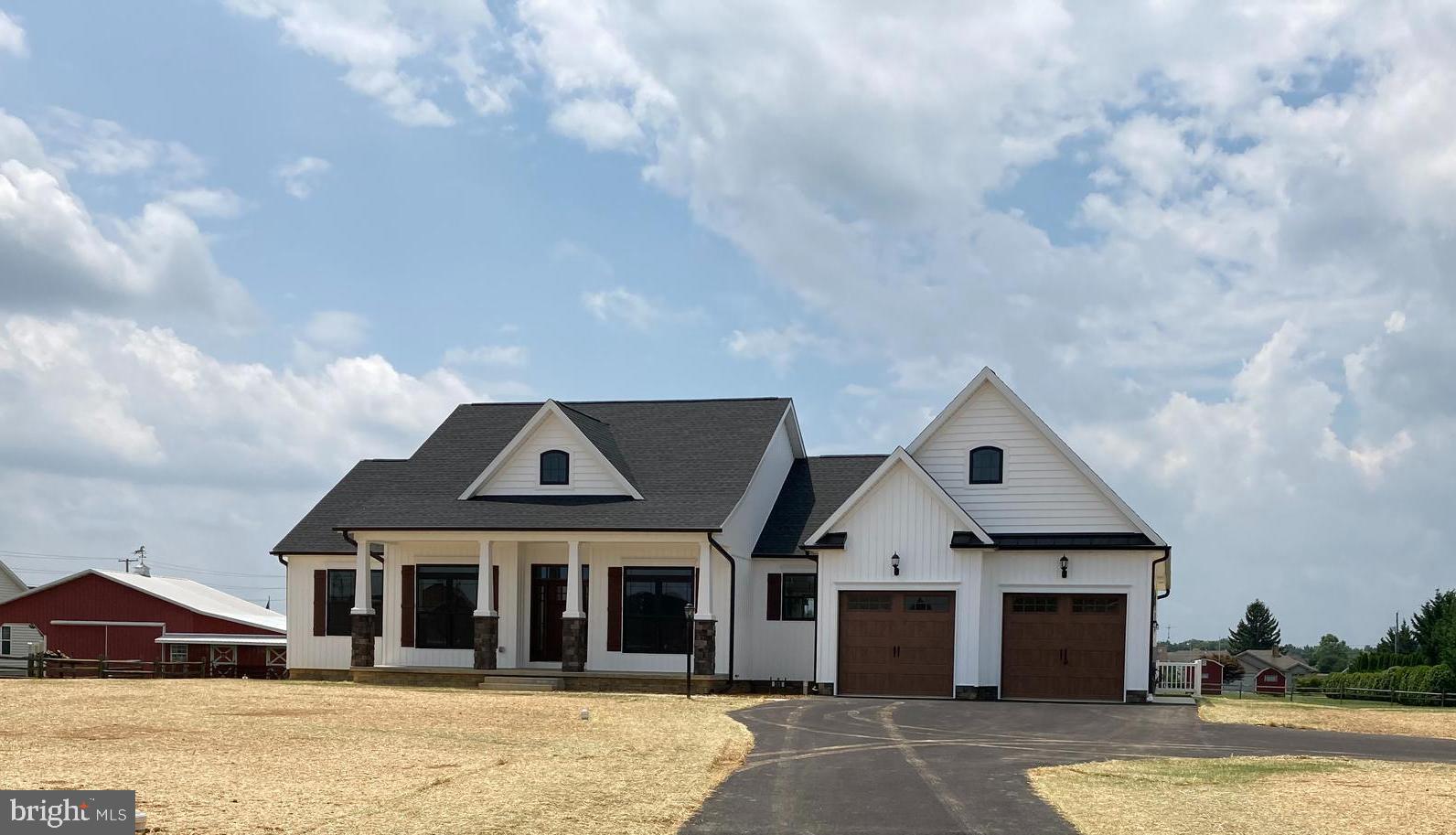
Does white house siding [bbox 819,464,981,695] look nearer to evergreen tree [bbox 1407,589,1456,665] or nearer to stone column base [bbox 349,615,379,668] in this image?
stone column base [bbox 349,615,379,668]

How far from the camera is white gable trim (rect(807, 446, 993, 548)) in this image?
97.8ft

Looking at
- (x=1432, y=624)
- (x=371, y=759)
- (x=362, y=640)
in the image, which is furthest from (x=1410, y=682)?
(x=371, y=759)

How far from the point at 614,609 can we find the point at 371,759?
17678mm

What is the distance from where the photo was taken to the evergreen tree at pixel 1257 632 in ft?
511

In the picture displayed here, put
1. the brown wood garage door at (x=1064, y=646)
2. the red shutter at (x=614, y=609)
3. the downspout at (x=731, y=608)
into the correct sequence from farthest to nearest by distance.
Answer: the red shutter at (x=614, y=609)
the downspout at (x=731, y=608)
the brown wood garage door at (x=1064, y=646)

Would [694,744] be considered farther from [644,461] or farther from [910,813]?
[644,461]

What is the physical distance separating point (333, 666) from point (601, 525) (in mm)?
9542

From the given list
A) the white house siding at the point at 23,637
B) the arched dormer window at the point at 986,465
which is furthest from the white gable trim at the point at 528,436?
the white house siding at the point at 23,637

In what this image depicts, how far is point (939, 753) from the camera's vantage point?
1803cm

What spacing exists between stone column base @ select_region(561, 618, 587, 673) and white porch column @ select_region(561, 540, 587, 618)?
175 mm

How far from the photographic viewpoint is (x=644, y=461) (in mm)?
34438

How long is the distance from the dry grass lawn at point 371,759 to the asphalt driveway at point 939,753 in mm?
675

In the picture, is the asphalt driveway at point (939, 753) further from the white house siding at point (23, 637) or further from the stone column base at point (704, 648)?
the white house siding at point (23, 637)

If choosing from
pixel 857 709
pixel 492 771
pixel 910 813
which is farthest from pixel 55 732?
pixel 857 709
